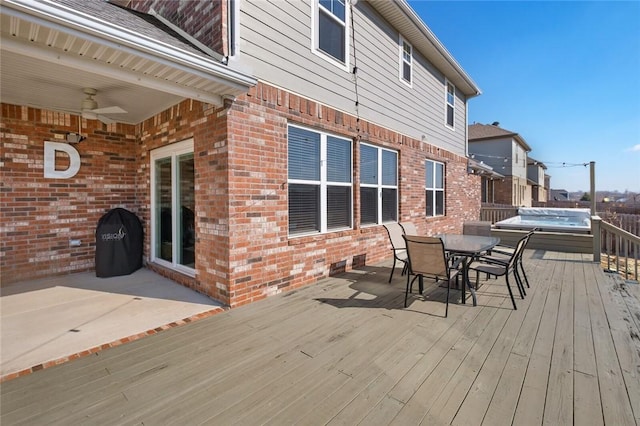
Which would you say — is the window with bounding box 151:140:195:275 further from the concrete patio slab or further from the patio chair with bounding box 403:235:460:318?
the patio chair with bounding box 403:235:460:318

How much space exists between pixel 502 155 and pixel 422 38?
16841mm

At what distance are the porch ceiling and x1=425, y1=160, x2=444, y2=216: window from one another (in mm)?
6411

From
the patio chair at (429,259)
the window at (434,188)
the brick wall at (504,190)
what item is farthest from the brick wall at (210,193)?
the brick wall at (504,190)

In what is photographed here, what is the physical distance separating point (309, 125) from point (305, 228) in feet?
5.48

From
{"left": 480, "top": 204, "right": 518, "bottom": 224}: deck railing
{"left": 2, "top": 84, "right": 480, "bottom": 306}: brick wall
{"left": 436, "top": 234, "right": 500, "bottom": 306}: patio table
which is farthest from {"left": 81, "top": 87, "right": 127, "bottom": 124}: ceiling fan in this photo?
{"left": 480, "top": 204, "right": 518, "bottom": 224}: deck railing

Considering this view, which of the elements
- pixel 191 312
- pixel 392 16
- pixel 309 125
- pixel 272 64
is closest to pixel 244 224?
pixel 191 312

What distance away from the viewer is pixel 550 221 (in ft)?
35.4

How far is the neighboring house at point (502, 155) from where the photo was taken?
67.0 ft

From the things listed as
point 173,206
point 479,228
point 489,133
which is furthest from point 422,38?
point 489,133

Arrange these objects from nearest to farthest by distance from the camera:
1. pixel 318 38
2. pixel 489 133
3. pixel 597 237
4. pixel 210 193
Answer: pixel 210 193, pixel 318 38, pixel 597 237, pixel 489 133

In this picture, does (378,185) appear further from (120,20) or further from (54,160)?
(54,160)

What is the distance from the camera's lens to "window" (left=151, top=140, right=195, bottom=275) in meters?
4.51

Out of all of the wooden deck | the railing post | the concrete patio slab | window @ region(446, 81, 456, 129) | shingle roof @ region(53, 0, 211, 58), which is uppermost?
window @ region(446, 81, 456, 129)

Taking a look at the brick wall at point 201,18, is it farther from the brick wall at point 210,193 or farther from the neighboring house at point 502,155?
the neighboring house at point 502,155
